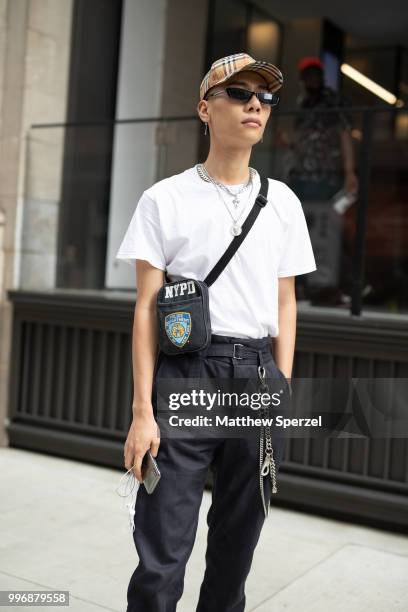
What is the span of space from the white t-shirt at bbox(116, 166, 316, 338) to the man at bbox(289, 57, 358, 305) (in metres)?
2.85

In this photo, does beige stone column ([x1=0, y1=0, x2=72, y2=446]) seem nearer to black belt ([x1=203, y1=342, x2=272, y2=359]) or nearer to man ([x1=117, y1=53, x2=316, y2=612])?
man ([x1=117, y1=53, x2=316, y2=612])

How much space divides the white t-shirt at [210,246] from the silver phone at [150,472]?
1.47 feet

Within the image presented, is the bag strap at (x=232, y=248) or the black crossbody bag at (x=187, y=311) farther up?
the bag strap at (x=232, y=248)

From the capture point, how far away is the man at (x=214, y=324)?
238cm

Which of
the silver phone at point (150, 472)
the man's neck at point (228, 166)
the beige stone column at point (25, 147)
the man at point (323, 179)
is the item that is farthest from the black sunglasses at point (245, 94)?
the beige stone column at point (25, 147)

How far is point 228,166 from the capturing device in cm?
250

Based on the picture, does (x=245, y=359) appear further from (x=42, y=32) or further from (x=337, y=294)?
(x=42, y=32)

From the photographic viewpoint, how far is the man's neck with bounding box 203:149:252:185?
248 centimetres

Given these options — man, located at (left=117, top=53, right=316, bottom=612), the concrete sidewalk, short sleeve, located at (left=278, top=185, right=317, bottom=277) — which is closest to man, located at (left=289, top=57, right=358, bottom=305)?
the concrete sidewalk

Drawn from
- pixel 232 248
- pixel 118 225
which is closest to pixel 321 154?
pixel 118 225

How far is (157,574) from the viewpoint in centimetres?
232

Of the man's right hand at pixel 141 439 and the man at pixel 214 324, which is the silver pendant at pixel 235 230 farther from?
the man's right hand at pixel 141 439

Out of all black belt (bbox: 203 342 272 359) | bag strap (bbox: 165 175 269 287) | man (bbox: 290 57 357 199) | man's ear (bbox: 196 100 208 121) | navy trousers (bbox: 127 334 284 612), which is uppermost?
man (bbox: 290 57 357 199)

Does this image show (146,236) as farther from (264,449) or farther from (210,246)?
(264,449)
